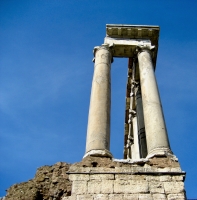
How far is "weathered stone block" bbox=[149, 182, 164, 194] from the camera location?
9579mm

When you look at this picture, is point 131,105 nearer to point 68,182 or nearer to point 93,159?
point 93,159

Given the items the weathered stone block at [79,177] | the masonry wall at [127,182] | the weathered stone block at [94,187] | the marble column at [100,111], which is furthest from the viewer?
the marble column at [100,111]

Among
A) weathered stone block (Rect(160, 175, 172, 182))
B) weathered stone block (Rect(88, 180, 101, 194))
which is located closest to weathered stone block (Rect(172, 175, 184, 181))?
weathered stone block (Rect(160, 175, 172, 182))

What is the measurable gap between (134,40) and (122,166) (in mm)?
10154

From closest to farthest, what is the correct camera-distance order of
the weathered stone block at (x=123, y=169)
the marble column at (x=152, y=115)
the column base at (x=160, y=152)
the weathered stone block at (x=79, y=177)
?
the weathered stone block at (x=79, y=177), the weathered stone block at (x=123, y=169), the column base at (x=160, y=152), the marble column at (x=152, y=115)

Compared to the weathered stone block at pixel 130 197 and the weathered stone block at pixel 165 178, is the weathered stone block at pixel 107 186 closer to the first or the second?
the weathered stone block at pixel 130 197

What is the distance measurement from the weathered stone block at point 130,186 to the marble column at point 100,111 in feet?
5.25

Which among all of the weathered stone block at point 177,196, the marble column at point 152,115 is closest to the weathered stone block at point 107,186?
the weathered stone block at point 177,196

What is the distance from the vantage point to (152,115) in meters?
12.7

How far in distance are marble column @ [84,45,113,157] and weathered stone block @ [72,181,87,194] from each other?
1541 mm

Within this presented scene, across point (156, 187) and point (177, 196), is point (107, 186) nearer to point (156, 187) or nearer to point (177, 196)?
point (156, 187)

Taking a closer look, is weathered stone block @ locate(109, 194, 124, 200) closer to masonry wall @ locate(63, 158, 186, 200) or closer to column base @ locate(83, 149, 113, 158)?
masonry wall @ locate(63, 158, 186, 200)

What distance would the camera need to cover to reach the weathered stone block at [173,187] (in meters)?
9.53

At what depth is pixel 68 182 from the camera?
9961 millimetres
